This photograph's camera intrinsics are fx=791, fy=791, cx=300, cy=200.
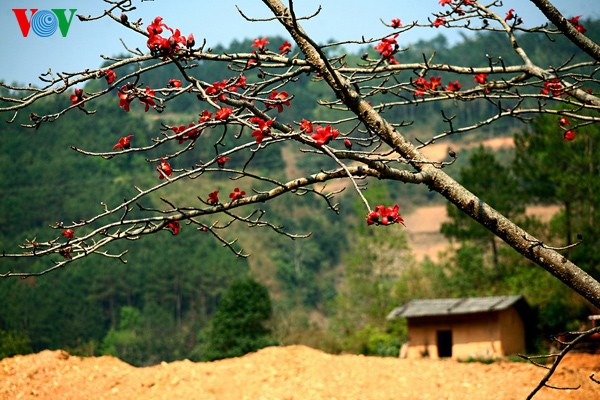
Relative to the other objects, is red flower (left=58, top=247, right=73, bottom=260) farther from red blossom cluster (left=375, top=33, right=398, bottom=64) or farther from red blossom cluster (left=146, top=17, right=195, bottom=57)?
red blossom cluster (left=375, top=33, right=398, bottom=64)

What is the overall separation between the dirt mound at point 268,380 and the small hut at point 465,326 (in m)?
9.68

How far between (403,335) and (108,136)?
70646mm

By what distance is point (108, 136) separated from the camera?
8925 cm

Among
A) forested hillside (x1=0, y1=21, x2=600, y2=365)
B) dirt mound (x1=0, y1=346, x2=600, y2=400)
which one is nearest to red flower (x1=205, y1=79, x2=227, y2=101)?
forested hillside (x1=0, y1=21, x2=600, y2=365)

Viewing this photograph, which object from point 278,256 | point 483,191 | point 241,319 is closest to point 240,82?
point 483,191

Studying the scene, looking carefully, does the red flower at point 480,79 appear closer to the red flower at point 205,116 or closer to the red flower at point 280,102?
the red flower at point 280,102

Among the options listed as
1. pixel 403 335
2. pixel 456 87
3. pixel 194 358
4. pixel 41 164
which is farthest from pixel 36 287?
pixel 456 87

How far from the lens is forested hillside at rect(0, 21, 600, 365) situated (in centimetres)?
2592

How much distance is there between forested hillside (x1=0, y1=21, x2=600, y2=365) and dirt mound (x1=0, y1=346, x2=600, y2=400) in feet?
13.1

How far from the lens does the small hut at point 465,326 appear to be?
20172 mm

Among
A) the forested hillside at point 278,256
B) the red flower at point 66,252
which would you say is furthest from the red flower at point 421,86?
the red flower at point 66,252

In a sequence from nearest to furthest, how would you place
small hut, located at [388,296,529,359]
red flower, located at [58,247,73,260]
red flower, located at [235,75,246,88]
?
red flower, located at [58,247,73,260]
red flower, located at [235,75,246,88]
small hut, located at [388,296,529,359]

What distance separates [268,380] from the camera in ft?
31.1

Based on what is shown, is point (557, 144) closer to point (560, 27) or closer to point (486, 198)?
point (486, 198)
